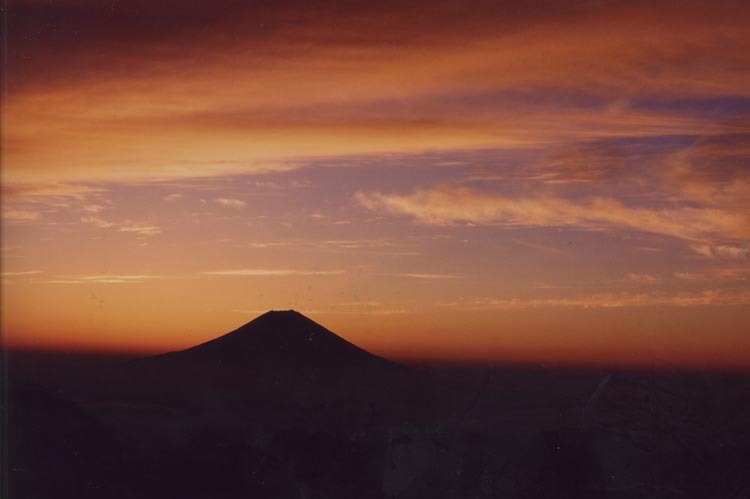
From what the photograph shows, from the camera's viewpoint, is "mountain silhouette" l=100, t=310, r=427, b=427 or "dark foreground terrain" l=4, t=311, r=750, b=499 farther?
"mountain silhouette" l=100, t=310, r=427, b=427

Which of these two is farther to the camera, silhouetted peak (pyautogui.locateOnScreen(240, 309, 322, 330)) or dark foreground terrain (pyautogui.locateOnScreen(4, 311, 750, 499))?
silhouetted peak (pyautogui.locateOnScreen(240, 309, 322, 330))

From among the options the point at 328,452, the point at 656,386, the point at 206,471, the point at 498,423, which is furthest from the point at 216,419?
the point at 656,386

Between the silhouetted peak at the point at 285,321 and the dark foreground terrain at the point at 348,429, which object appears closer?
the dark foreground terrain at the point at 348,429

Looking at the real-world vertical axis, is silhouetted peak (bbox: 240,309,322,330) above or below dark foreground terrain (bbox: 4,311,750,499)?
above

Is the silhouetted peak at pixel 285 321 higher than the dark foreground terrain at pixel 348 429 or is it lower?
higher
